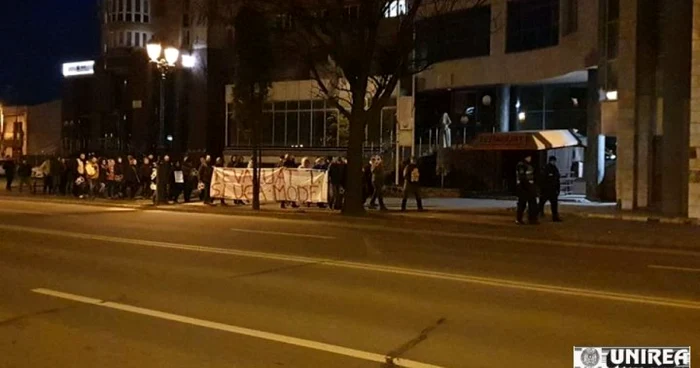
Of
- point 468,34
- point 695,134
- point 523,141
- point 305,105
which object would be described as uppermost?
point 468,34

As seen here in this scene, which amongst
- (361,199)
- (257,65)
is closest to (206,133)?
(257,65)

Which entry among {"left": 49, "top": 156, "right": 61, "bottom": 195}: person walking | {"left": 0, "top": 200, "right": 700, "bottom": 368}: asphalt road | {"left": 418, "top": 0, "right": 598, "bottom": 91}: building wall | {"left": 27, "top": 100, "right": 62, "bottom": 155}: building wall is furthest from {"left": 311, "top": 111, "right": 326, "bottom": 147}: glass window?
{"left": 27, "top": 100, "right": 62, "bottom": 155}: building wall

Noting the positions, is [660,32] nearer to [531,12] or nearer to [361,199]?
[361,199]

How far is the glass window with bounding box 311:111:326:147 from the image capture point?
50406 mm

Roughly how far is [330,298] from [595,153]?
25.1 meters

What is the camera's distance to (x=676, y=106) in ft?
82.8

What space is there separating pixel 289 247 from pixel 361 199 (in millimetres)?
9458

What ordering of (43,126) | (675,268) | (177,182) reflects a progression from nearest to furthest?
(675,268) → (177,182) → (43,126)

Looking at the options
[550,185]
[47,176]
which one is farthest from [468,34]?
[550,185]

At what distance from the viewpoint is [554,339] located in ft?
27.9

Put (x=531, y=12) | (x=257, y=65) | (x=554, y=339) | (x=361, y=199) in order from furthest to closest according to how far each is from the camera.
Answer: (x=531, y=12) → (x=257, y=65) → (x=361, y=199) → (x=554, y=339)

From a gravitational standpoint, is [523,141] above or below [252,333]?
above

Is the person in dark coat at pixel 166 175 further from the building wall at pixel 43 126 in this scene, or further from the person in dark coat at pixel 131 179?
the building wall at pixel 43 126

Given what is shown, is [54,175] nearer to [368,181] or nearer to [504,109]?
[368,181]
